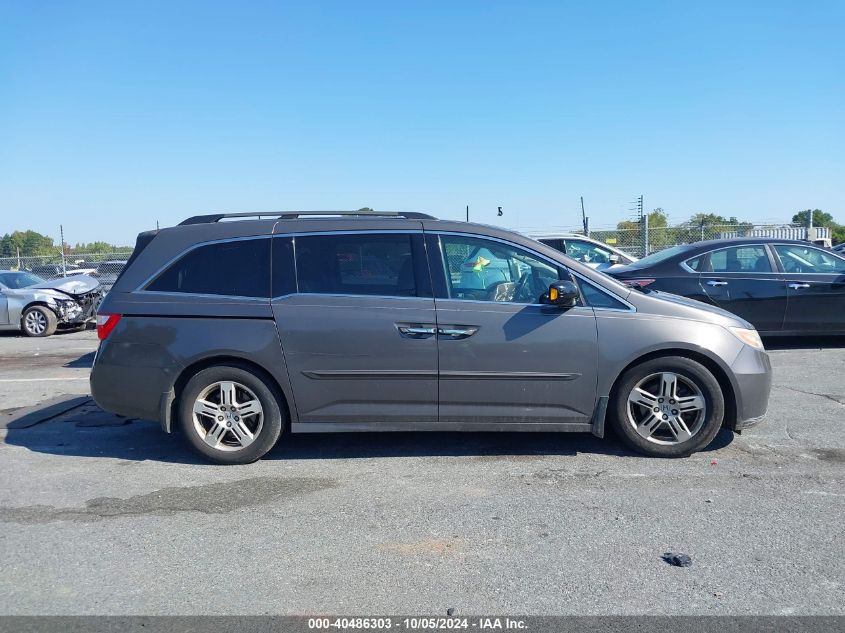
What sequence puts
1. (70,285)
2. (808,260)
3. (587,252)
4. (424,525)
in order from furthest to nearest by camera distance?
(587,252)
(70,285)
(808,260)
(424,525)

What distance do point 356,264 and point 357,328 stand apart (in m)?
0.50

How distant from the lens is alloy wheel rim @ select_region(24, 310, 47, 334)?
13.8 m

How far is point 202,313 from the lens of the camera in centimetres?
526

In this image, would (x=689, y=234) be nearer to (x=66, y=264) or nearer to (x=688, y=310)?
(x=688, y=310)

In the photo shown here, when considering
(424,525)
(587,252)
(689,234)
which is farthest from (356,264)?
(689,234)

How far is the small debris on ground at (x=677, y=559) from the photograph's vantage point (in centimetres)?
365

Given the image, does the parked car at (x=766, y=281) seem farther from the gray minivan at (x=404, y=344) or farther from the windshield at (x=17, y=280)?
the windshield at (x=17, y=280)

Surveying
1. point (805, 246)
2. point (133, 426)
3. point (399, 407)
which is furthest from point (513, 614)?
point (805, 246)

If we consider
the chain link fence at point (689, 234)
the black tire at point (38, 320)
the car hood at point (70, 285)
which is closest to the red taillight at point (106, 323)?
the black tire at point (38, 320)

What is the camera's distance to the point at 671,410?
17.2 feet

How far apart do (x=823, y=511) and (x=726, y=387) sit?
1205mm

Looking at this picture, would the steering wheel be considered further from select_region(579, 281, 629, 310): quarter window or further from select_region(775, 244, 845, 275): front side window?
select_region(775, 244, 845, 275): front side window

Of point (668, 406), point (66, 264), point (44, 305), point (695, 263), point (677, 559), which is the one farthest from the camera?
point (66, 264)

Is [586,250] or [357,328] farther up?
[586,250]
